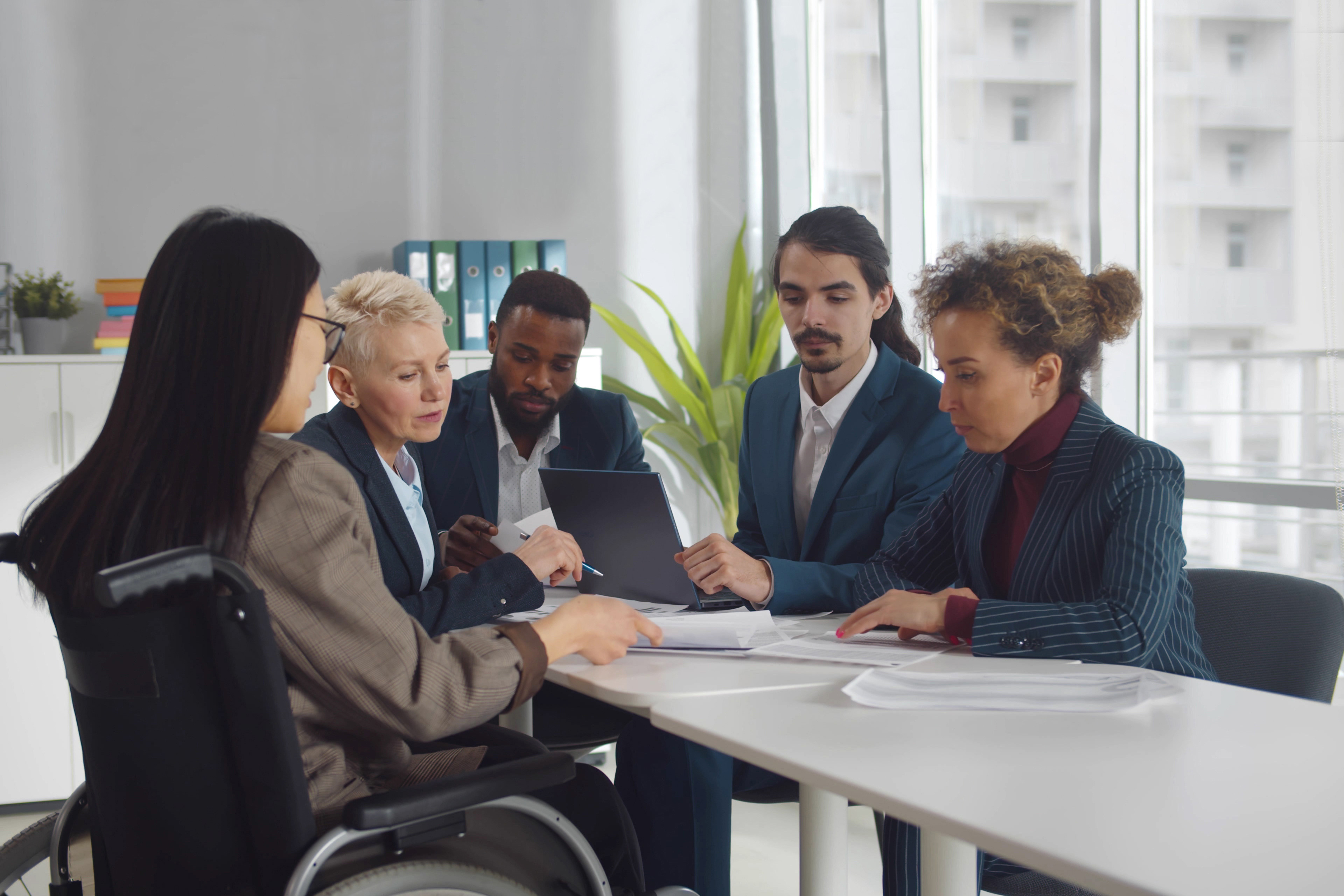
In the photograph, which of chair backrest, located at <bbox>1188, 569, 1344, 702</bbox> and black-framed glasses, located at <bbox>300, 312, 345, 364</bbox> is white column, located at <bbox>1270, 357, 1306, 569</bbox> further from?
black-framed glasses, located at <bbox>300, 312, 345, 364</bbox>

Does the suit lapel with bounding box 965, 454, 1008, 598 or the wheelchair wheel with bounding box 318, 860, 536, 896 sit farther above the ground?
the suit lapel with bounding box 965, 454, 1008, 598

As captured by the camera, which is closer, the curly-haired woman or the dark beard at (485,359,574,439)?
the curly-haired woman

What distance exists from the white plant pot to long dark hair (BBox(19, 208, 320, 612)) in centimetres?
285

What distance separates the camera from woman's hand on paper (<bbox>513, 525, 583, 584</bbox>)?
1.78m

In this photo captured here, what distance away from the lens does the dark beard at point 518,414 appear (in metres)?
2.56

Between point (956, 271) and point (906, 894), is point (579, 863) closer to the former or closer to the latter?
point (906, 894)

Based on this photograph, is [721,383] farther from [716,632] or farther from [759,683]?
[759,683]

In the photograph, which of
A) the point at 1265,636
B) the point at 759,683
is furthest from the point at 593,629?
the point at 1265,636

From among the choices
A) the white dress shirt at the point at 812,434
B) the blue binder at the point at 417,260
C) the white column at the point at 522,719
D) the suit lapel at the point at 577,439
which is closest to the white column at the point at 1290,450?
the white dress shirt at the point at 812,434

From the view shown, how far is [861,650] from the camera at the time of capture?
1.54 meters

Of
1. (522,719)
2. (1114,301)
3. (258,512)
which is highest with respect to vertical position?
(1114,301)

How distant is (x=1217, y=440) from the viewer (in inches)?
113

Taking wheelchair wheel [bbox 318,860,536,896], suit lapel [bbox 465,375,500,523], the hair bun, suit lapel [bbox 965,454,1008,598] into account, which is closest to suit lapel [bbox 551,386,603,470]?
suit lapel [bbox 465,375,500,523]

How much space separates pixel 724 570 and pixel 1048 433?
0.60 m
